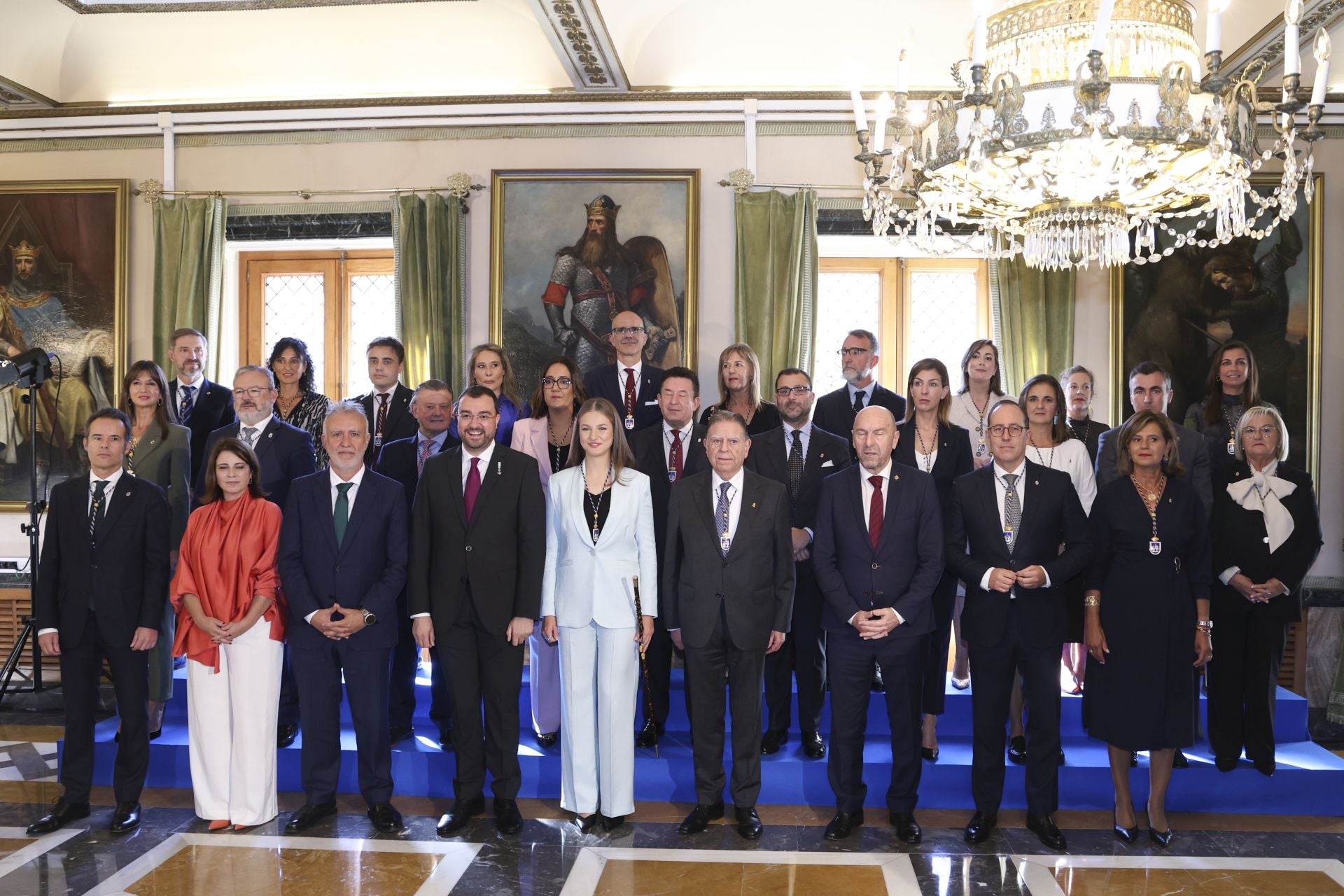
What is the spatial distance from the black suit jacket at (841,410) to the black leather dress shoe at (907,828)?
1858 millimetres

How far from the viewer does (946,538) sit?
4.46m

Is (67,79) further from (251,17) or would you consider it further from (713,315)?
(713,315)

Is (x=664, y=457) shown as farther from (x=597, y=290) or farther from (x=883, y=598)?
(x=597, y=290)

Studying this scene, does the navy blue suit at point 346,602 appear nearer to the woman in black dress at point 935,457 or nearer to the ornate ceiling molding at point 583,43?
the woman in black dress at point 935,457

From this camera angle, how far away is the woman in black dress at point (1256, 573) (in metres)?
4.86

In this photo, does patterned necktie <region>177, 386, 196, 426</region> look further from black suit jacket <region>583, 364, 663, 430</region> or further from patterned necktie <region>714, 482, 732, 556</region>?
patterned necktie <region>714, 482, 732, 556</region>

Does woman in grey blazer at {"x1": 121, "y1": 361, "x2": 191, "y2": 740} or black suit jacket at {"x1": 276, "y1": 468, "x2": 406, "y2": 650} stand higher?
woman in grey blazer at {"x1": 121, "y1": 361, "x2": 191, "y2": 740}

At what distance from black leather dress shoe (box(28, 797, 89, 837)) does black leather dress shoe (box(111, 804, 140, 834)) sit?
0.16 metres

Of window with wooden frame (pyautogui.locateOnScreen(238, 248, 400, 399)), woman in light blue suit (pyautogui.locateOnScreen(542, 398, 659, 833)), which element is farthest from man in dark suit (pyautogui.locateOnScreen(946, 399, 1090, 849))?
window with wooden frame (pyautogui.locateOnScreen(238, 248, 400, 399))

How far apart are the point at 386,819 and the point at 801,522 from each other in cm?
215

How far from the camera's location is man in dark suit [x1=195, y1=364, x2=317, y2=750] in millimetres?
4840

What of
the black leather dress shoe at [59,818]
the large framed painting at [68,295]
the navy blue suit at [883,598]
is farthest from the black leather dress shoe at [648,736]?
the large framed painting at [68,295]

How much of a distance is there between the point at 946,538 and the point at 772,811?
1.40m

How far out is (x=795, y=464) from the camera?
4.84m
